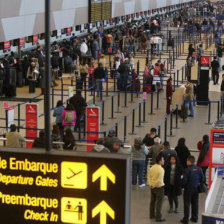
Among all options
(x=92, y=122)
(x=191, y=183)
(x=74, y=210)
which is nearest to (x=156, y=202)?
(x=191, y=183)

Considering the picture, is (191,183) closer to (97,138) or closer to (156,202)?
(156,202)

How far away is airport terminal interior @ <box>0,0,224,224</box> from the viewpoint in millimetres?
5477

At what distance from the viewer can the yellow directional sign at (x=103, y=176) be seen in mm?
5348

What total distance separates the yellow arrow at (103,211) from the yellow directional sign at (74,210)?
0.09 meters

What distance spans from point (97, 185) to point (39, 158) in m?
0.51

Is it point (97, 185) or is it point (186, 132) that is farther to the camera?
point (186, 132)

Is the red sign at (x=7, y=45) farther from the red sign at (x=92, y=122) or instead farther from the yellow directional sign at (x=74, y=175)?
the yellow directional sign at (x=74, y=175)

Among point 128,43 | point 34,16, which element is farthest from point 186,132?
point 128,43

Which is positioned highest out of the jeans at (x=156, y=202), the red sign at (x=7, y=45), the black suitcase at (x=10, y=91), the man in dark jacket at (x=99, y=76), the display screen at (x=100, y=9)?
the display screen at (x=100, y=9)

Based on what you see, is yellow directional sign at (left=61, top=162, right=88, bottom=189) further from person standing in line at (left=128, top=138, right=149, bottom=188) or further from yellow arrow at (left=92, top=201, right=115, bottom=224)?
person standing in line at (left=128, top=138, right=149, bottom=188)

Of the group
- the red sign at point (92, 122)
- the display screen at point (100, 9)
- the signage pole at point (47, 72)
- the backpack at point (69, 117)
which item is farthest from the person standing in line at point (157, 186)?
the display screen at point (100, 9)

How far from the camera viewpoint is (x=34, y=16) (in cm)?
2889

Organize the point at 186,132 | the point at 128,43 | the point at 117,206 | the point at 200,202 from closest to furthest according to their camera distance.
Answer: the point at 117,206 < the point at 200,202 < the point at 186,132 < the point at 128,43

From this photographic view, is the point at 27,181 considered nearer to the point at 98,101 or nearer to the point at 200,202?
the point at 200,202
